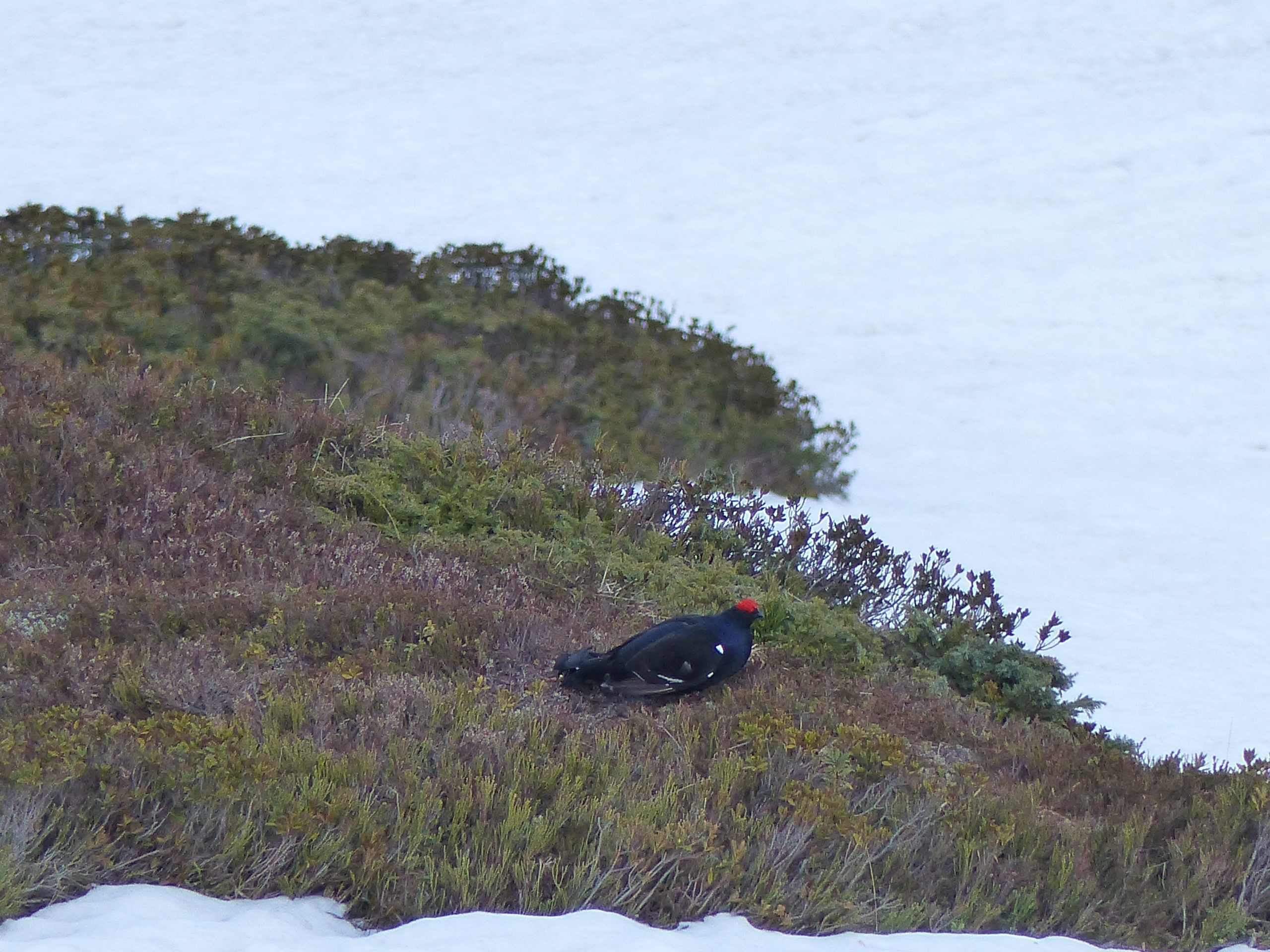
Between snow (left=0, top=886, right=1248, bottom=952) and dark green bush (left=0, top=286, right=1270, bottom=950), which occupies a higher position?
dark green bush (left=0, top=286, right=1270, bottom=950)

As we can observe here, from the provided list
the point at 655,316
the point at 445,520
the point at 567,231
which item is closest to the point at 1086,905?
the point at 445,520

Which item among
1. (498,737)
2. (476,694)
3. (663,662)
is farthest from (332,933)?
(663,662)

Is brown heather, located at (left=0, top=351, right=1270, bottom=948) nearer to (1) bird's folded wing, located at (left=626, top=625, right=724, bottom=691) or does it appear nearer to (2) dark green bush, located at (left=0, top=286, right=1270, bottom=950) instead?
(2) dark green bush, located at (left=0, top=286, right=1270, bottom=950)

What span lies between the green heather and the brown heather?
0.02m

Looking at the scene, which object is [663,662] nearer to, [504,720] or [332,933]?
[504,720]

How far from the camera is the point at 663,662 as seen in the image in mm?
4707

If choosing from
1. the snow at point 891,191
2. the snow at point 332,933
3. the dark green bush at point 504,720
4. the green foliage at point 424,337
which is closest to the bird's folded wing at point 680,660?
the dark green bush at point 504,720

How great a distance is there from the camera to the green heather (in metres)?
3.47

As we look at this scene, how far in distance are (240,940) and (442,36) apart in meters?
24.7

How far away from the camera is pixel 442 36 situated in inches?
1008

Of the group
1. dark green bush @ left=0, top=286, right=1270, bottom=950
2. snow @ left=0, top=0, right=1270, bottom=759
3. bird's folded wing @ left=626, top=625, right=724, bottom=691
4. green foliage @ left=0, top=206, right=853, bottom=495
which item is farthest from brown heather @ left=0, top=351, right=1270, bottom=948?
snow @ left=0, top=0, right=1270, bottom=759

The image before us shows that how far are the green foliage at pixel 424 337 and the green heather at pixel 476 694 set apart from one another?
0.08 m

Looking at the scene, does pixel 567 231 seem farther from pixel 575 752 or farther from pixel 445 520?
pixel 575 752

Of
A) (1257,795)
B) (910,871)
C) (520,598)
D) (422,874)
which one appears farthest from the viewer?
(520,598)
